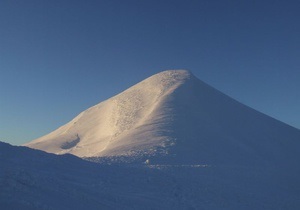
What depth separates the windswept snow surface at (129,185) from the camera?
2615cm

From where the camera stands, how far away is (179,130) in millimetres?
58750

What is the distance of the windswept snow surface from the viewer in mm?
26153

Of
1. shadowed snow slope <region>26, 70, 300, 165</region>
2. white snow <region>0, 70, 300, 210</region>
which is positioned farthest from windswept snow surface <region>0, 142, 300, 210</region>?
shadowed snow slope <region>26, 70, 300, 165</region>

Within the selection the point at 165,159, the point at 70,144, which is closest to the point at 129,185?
the point at 165,159

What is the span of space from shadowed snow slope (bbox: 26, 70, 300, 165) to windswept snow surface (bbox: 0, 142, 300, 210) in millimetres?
5057

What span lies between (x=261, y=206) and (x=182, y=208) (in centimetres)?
894

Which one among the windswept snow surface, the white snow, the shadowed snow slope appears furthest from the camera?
Result: the shadowed snow slope

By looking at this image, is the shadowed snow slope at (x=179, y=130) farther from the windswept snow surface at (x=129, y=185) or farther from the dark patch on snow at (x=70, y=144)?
the windswept snow surface at (x=129, y=185)

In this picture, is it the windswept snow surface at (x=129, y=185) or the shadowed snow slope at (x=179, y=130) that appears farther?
the shadowed snow slope at (x=179, y=130)

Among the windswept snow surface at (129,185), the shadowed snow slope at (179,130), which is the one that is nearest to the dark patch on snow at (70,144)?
the shadowed snow slope at (179,130)

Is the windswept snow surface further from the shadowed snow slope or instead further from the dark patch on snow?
the dark patch on snow

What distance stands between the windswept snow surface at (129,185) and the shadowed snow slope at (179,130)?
16.6 feet

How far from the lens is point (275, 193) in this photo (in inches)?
1672

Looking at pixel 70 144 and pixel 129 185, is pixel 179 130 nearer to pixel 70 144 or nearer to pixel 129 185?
pixel 70 144
